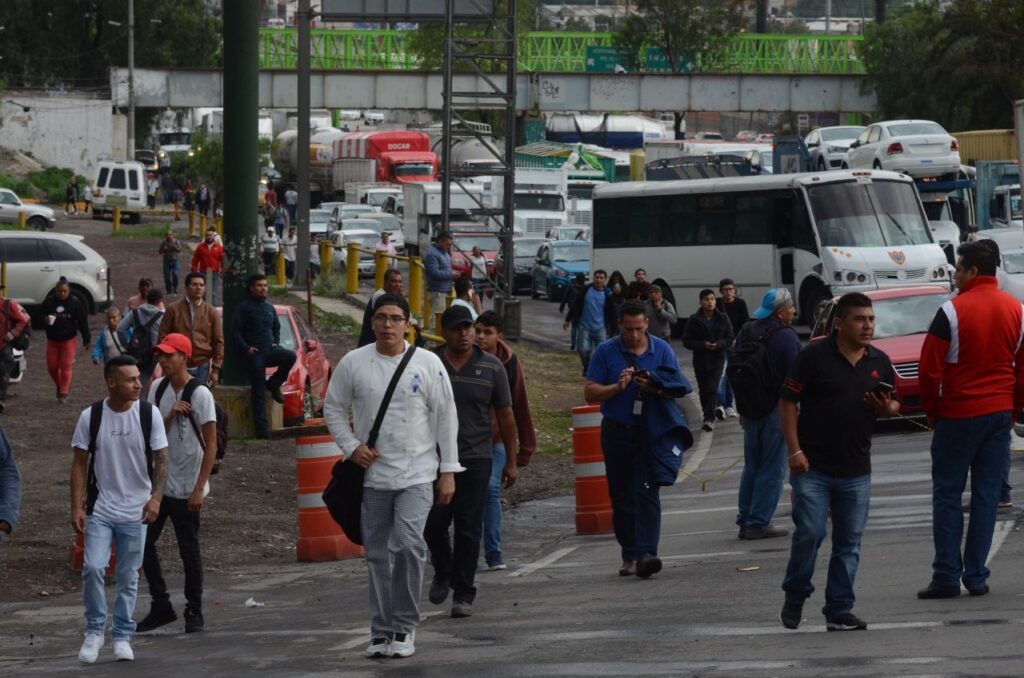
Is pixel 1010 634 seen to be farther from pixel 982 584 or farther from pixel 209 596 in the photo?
pixel 209 596

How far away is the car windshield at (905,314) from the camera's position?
20.0 metres

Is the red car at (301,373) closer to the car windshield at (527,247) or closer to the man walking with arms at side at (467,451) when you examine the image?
the man walking with arms at side at (467,451)

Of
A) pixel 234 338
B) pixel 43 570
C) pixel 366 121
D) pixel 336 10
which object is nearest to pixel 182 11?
pixel 366 121

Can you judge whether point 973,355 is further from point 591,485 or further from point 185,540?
point 591,485

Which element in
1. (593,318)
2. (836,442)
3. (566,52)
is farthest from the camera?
(566,52)

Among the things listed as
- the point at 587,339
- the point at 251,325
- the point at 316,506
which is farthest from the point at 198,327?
the point at 587,339

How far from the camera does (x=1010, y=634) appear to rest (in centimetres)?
824

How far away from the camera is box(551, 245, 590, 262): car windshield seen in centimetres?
4436

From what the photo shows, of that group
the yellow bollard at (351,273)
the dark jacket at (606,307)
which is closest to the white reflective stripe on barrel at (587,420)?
the dark jacket at (606,307)

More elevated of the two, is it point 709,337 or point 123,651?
point 709,337

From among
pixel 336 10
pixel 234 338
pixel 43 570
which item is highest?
pixel 336 10

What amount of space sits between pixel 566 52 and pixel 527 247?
181 ft

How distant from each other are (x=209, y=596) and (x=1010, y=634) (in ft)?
18.5

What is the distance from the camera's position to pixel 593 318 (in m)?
25.5
